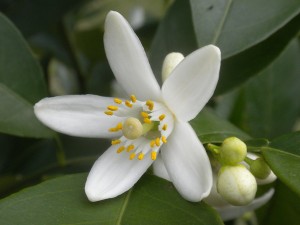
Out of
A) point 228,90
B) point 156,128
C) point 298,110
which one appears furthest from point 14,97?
point 298,110

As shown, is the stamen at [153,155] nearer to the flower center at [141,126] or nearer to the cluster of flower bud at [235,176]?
the flower center at [141,126]

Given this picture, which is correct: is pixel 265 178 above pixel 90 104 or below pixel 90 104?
below

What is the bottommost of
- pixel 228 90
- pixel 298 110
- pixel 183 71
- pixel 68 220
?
pixel 298 110

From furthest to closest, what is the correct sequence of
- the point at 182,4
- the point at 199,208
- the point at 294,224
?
the point at 182,4, the point at 294,224, the point at 199,208

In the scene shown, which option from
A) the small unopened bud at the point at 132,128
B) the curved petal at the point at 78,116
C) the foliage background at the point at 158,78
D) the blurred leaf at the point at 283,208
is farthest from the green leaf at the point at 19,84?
the blurred leaf at the point at 283,208

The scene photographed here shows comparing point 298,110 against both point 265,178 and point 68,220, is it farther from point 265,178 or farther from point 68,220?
point 68,220

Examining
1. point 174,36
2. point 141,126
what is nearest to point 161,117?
point 141,126
